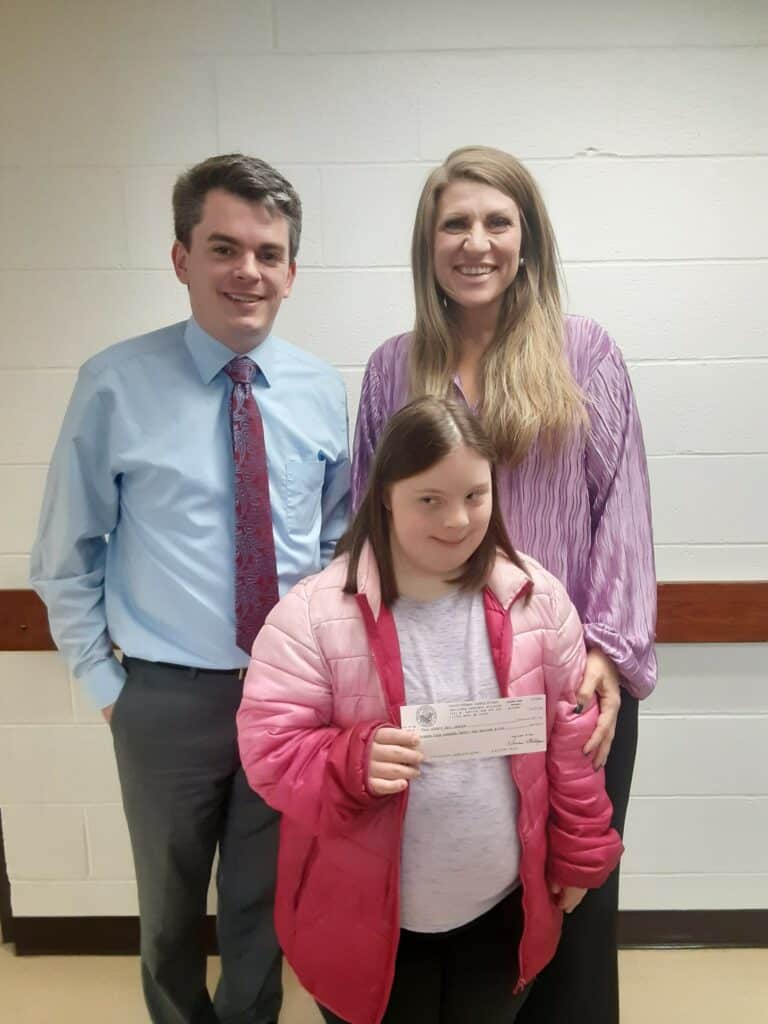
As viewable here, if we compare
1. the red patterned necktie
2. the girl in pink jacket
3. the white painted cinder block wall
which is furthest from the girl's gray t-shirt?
the white painted cinder block wall

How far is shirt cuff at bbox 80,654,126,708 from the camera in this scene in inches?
59.9

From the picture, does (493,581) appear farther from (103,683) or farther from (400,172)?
(400,172)

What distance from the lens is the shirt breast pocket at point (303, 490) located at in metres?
1.51

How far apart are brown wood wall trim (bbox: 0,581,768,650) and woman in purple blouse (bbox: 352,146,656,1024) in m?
0.67

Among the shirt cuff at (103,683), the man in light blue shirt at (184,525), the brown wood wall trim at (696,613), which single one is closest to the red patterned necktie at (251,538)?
the man in light blue shirt at (184,525)

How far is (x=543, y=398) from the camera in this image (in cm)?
128

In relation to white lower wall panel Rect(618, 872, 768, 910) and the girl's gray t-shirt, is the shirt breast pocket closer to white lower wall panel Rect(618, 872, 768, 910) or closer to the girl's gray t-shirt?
the girl's gray t-shirt

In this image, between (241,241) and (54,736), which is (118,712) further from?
(241,241)

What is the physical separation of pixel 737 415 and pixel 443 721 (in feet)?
4.27

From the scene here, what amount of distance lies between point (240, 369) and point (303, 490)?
0.26 m

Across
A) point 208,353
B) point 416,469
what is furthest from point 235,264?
point 416,469

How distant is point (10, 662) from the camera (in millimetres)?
2078

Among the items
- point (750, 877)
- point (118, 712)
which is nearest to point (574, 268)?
point (118, 712)

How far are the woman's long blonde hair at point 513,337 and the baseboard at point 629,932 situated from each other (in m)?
1.60
